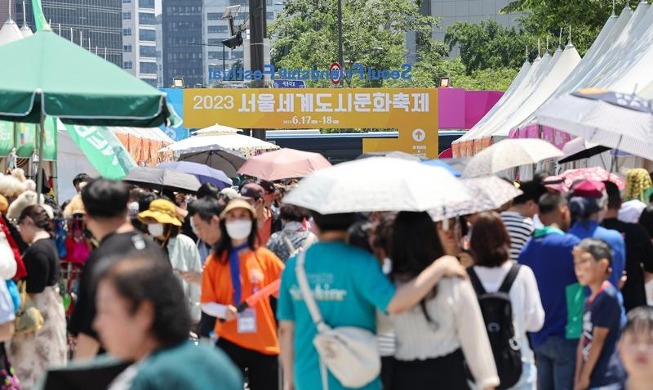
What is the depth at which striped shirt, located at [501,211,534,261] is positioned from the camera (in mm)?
8367

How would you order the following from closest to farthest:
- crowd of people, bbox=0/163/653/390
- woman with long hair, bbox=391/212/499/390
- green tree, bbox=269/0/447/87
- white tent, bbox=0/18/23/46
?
crowd of people, bbox=0/163/653/390, woman with long hair, bbox=391/212/499/390, white tent, bbox=0/18/23/46, green tree, bbox=269/0/447/87

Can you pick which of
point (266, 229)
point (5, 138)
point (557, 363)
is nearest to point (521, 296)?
point (557, 363)

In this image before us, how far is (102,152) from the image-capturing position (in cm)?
1834

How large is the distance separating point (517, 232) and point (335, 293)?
2978 mm

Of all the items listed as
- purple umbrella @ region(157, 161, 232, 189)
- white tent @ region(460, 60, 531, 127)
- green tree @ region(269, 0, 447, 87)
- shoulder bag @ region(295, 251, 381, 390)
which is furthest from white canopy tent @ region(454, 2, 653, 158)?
green tree @ region(269, 0, 447, 87)

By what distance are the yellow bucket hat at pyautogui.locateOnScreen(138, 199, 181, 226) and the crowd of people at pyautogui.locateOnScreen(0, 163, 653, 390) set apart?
1cm

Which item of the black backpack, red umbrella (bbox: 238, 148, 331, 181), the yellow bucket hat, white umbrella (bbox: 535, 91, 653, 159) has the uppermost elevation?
white umbrella (bbox: 535, 91, 653, 159)

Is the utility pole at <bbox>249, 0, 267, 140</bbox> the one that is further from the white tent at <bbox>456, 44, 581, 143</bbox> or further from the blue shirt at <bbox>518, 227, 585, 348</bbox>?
the blue shirt at <bbox>518, 227, 585, 348</bbox>

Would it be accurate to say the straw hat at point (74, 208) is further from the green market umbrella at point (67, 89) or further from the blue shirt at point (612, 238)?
the blue shirt at point (612, 238)

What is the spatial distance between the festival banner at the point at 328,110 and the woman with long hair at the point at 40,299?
101 ft

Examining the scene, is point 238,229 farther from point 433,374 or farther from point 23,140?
point 23,140

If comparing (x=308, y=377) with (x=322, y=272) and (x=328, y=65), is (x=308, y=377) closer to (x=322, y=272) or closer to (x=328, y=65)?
(x=322, y=272)

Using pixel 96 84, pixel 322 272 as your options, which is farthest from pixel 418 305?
pixel 96 84

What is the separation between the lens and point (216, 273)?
7910mm
